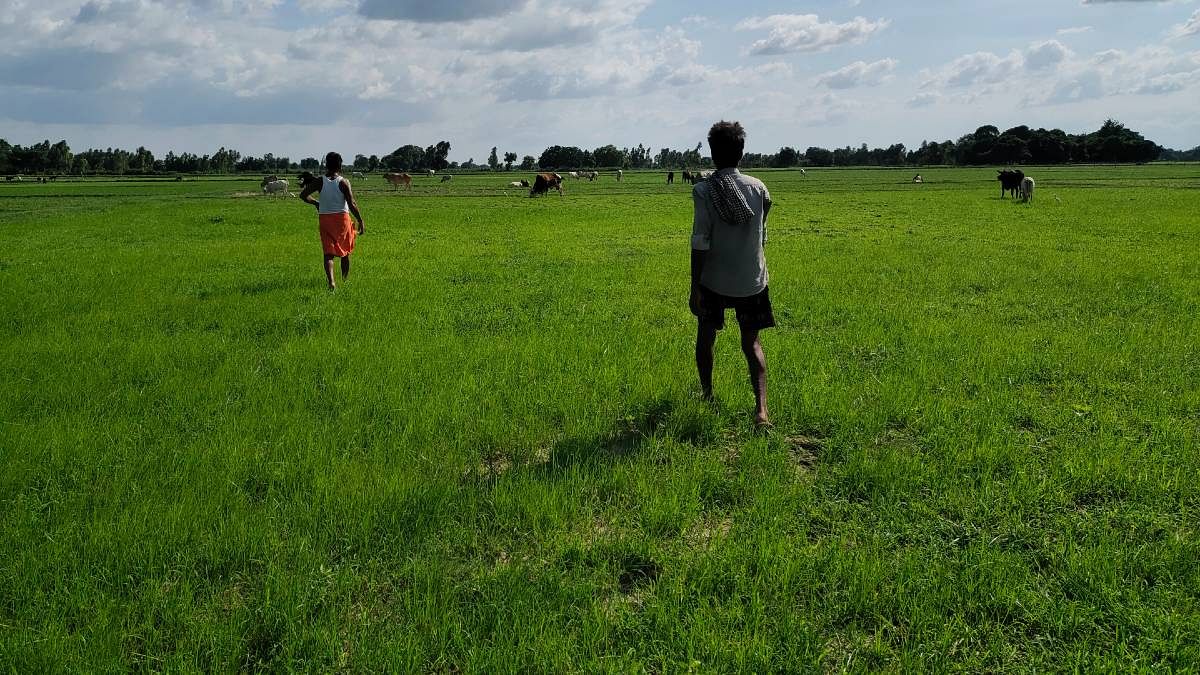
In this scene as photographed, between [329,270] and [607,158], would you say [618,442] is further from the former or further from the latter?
[607,158]

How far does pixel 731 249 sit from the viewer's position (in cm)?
499

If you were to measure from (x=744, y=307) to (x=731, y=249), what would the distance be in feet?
1.50

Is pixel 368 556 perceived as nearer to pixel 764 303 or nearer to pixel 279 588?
pixel 279 588

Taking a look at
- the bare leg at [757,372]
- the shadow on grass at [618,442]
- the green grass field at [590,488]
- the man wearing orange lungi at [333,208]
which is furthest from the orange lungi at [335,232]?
the bare leg at [757,372]

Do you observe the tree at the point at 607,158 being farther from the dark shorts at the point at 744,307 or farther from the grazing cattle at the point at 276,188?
the dark shorts at the point at 744,307

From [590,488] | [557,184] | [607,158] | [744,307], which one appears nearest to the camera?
[590,488]

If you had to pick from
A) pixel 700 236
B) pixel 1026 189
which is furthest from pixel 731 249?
pixel 1026 189

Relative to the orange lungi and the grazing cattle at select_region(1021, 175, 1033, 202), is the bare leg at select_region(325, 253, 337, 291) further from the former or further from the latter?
the grazing cattle at select_region(1021, 175, 1033, 202)

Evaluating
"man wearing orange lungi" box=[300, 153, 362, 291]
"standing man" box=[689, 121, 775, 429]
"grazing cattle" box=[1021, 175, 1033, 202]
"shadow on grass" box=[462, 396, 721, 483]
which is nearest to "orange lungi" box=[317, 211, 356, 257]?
"man wearing orange lungi" box=[300, 153, 362, 291]

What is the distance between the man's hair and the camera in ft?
15.9

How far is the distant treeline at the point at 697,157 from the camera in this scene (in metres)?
114

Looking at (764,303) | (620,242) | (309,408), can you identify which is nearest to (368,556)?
(309,408)

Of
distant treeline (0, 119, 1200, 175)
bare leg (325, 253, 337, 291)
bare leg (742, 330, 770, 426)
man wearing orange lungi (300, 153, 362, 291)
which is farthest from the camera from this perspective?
distant treeline (0, 119, 1200, 175)

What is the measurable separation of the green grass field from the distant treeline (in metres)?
125
